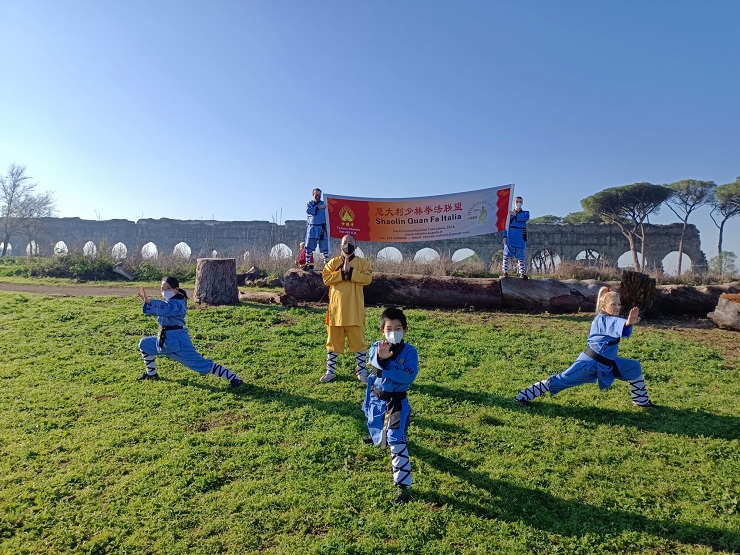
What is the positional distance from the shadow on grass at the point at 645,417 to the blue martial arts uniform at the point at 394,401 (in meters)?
1.79

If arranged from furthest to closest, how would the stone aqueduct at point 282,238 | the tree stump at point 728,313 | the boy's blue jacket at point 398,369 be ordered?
the stone aqueduct at point 282,238 → the tree stump at point 728,313 → the boy's blue jacket at point 398,369

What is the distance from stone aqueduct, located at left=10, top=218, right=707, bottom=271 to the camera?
30.3 m

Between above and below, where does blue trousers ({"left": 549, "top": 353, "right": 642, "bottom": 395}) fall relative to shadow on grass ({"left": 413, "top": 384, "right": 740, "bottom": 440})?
above

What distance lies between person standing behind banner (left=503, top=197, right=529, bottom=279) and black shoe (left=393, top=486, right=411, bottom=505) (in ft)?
26.0

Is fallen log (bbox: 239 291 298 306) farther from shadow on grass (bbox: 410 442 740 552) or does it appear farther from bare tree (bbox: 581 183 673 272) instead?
bare tree (bbox: 581 183 673 272)

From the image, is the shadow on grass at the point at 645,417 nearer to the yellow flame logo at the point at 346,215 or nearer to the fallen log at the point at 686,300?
the fallen log at the point at 686,300

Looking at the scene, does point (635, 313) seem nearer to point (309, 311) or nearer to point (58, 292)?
point (309, 311)

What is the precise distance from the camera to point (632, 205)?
32.1 metres

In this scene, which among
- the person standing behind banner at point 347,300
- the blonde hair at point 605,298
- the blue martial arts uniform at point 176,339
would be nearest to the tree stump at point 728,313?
the blonde hair at point 605,298

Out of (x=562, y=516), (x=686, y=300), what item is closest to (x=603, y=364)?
(x=562, y=516)

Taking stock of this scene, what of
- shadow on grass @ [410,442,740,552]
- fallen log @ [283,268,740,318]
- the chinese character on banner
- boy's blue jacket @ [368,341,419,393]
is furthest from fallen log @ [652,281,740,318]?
boy's blue jacket @ [368,341,419,393]

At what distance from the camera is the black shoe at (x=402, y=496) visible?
11.2 ft

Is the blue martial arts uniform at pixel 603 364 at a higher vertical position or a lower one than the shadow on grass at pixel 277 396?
higher

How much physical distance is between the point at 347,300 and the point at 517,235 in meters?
6.52
